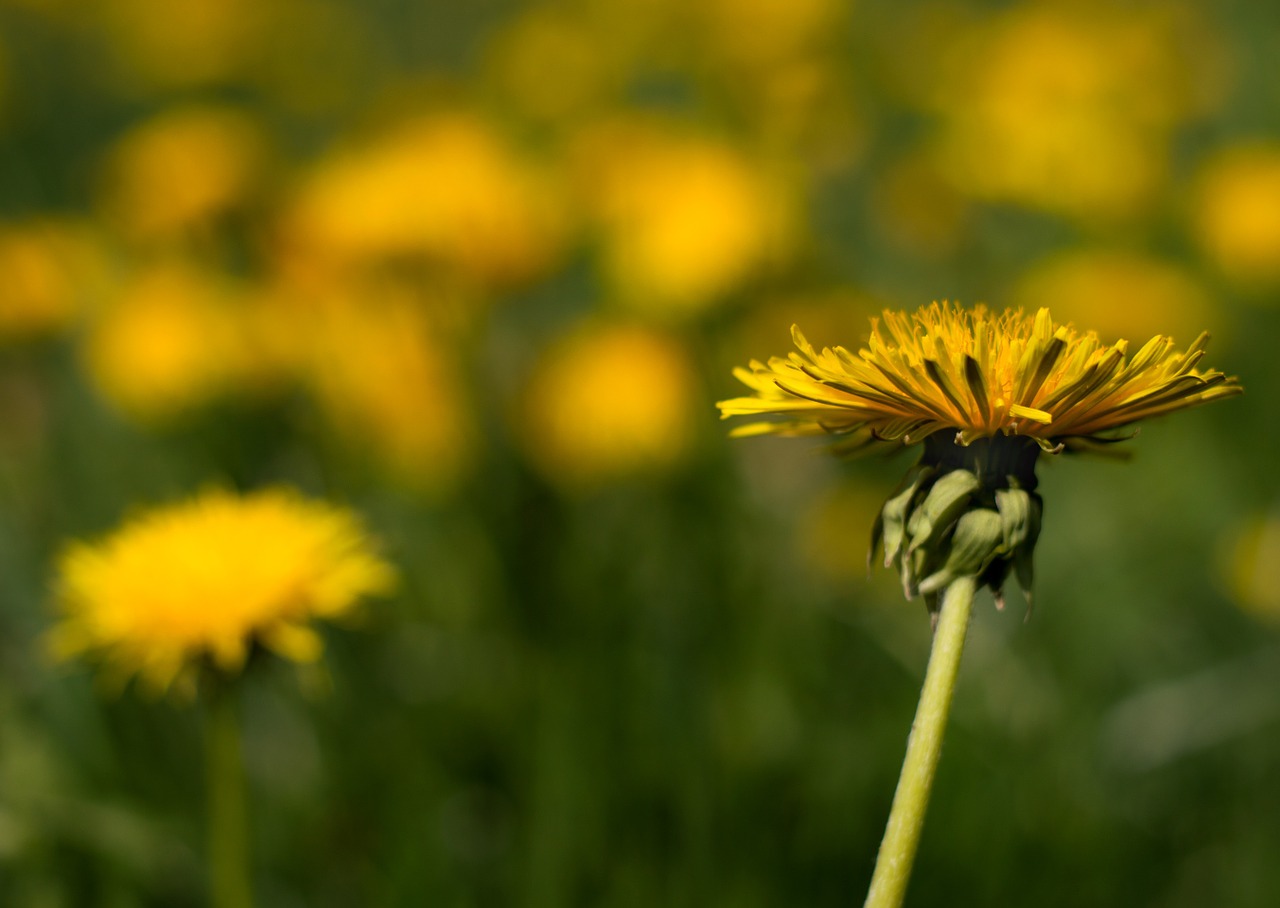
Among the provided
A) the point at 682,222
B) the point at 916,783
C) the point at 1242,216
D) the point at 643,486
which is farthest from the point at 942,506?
the point at 1242,216

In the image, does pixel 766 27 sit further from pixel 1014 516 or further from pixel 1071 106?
pixel 1014 516

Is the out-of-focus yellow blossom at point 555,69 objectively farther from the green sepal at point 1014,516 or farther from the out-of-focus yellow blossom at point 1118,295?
the green sepal at point 1014,516

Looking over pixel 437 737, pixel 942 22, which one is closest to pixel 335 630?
pixel 437 737

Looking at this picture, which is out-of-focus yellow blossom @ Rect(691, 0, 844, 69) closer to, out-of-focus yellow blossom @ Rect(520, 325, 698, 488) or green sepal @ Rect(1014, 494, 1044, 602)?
out-of-focus yellow blossom @ Rect(520, 325, 698, 488)

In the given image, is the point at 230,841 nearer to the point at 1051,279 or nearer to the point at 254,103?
the point at 1051,279

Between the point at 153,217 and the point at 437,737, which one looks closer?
the point at 437,737

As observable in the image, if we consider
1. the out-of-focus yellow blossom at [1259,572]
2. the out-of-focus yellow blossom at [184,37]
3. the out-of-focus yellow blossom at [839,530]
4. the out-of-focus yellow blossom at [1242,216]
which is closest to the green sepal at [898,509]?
the out-of-focus yellow blossom at [1259,572]
